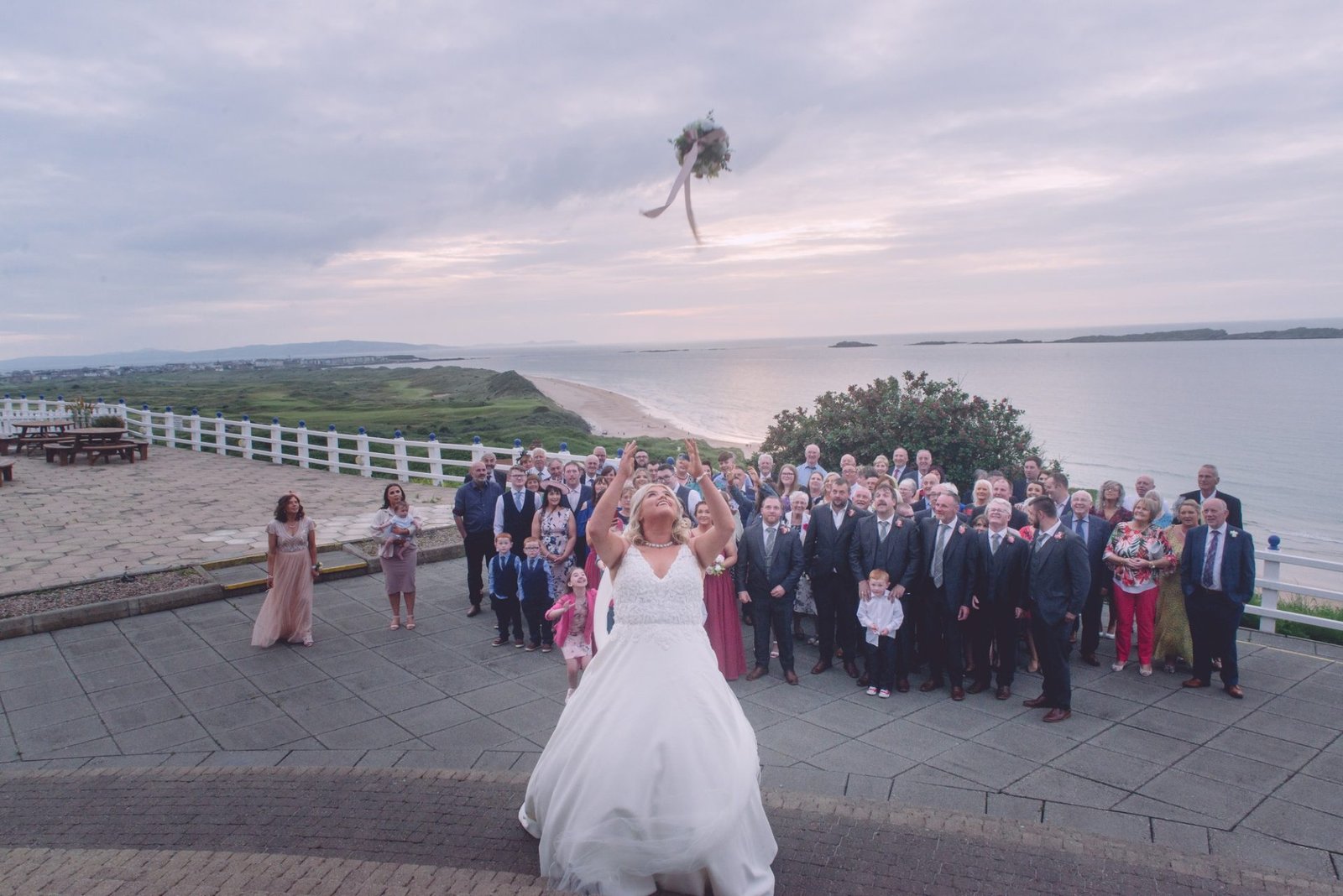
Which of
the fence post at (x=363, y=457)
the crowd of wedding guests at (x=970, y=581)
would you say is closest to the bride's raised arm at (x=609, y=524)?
the crowd of wedding guests at (x=970, y=581)

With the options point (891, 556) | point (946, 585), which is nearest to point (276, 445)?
point (891, 556)

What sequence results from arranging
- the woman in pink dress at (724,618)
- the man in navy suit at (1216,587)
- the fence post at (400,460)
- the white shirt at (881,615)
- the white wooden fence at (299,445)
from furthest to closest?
the fence post at (400,460)
the white wooden fence at (299,445)
the woman in pink dress at (724,618)
the white shirt at (881,615)
the man in navy suit at (1216,587)

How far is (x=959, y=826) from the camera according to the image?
4.98 meters

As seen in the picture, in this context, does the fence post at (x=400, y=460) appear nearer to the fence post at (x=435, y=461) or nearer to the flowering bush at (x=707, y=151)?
the fence post at (x=435, y=461)

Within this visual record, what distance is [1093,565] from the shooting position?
317 inches

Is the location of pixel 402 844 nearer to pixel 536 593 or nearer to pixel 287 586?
pixel 536 593

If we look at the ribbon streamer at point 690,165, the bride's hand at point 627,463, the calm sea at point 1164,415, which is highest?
the ribbon streamer at point 690,165

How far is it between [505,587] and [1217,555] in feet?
21.6

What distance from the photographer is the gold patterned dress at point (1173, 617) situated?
777 centimetres

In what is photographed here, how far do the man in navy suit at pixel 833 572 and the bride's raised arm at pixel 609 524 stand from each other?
3556 millimetres

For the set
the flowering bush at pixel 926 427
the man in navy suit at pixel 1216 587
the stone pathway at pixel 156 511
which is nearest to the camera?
the man in navy suit at pixel 1216 587

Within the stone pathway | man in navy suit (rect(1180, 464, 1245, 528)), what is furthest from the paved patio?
the stone pathway

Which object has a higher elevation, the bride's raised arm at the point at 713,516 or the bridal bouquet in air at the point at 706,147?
the bridal bouquet in air at the point at 706,147

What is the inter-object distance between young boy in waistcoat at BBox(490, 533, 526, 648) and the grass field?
20518mm
